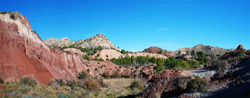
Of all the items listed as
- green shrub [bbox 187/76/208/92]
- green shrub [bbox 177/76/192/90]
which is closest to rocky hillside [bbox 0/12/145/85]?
green shrub [bbox 177/76/192/90]

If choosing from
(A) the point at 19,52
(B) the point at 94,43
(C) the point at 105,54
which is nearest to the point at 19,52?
(A) the point at 19,52

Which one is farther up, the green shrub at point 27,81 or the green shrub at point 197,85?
the green shrub at point 27,81

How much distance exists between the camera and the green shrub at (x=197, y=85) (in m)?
12.1

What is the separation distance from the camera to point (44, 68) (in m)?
21.6

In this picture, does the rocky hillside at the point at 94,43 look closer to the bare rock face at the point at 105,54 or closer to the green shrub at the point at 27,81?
the bare rock face at the point at 105,54

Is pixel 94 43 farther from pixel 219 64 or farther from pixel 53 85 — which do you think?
pixel 219 64

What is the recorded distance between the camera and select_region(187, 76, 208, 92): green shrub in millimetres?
12086

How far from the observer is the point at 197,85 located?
12266mm

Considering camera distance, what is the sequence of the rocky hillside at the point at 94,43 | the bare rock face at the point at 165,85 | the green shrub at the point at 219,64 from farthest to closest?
the rocky hillside at the point at 94,43
the green shrub at the point at 219,64
the bare rock face at the point at 165,85

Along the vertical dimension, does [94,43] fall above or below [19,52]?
above

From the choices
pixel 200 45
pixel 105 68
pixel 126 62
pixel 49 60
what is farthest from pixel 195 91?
pixel 200 45

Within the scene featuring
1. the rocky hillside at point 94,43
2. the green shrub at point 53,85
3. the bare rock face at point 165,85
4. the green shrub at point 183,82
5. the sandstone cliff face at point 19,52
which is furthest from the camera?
the rocky hillside at point 94,43

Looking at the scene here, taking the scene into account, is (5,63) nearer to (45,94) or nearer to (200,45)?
(45,94)

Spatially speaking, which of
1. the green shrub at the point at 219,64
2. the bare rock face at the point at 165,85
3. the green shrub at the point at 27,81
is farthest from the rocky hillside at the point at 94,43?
the bare rock face at the point at 165,85
